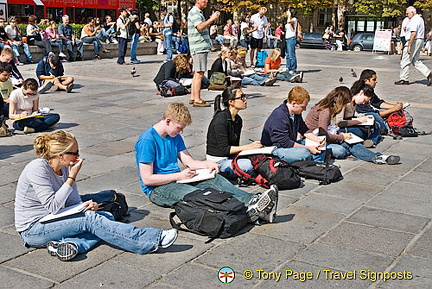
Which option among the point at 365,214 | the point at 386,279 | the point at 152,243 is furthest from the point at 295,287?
the point at 365,214

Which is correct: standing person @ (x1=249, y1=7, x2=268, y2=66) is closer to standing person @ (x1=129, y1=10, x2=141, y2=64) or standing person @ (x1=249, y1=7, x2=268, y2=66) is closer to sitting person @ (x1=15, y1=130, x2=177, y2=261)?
standing person @ (x1=129, y1=10, x2=141, y2=64)

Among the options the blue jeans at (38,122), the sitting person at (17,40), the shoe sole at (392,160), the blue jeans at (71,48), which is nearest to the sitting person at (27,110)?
the blue jeans at (38,122)

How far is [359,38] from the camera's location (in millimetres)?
33781

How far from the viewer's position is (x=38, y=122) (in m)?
8.85

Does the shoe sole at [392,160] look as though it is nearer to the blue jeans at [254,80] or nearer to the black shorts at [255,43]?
the blue jeans at [254,80]

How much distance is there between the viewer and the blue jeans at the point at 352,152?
7406 mm

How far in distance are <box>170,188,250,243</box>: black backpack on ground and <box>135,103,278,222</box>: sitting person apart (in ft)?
0.75

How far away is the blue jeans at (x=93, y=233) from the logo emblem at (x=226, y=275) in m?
0.54

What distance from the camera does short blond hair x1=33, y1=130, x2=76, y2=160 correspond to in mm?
4281

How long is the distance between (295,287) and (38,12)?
3217cm

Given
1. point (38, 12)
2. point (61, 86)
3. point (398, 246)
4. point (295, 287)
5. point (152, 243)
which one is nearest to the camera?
point (295, 287)

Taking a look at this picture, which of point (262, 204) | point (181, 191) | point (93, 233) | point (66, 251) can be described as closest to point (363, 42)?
point (181, 191)

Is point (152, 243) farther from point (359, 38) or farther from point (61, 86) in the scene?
point (359, 38)

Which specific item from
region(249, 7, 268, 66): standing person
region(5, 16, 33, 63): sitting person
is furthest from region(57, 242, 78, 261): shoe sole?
region(5, 16, 33, 63): sitting person
